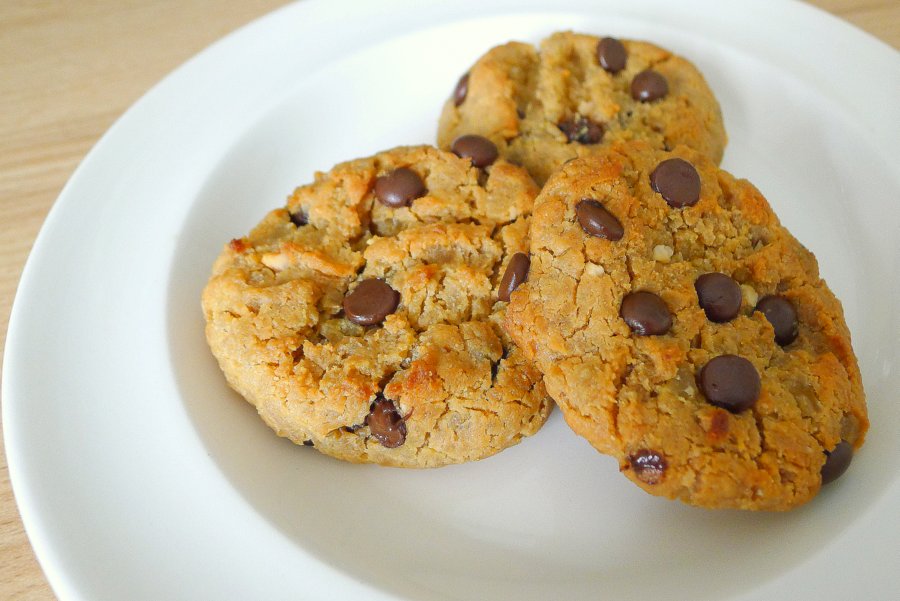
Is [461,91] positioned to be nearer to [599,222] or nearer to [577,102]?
[577,102]

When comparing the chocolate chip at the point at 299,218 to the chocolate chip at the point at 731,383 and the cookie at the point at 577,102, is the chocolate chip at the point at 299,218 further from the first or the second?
the chocolate chip at the point at 731,383

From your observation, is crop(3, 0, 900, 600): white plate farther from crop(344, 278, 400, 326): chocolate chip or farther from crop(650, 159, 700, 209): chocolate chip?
crop(650, 159, 700, 209): chocolate chip

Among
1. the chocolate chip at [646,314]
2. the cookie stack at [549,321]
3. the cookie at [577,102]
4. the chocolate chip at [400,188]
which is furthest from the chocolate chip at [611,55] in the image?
the chocolate chip at [646,314]

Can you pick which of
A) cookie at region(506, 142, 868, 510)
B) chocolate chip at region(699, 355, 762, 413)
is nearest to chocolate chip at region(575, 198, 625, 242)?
cookie at region(506, 142, 868, 510)

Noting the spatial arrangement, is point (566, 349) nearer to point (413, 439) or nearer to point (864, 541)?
point (413, 439)

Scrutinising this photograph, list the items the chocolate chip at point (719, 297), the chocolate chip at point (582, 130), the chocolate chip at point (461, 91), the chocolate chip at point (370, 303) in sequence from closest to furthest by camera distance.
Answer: the chocolate chip at point (719, 297), the chocolate chip at point (370, 303), the chocolate chip at point (582, 130), the chocolate chip at point (461, 91)

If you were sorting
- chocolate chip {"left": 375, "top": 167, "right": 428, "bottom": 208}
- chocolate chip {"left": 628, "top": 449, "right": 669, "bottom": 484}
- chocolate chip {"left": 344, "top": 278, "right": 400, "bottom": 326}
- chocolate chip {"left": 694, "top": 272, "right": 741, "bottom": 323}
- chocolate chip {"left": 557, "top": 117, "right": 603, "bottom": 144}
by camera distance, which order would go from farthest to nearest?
chocolate chip {"left": 557, "top": 117, "right": 603, "bottom": 144} < chocolate chip {"left": 375, "top": 167, "right": 428, "bottom": 208} < chocolate chip {"left": 344, "top": 278, "right": 400, "bottom": 326} < chocolate chip {"left": 694, "top": 272, "right": 741, "bottom": 323} < chocolate chip {"left": 628, "top": 449, "right": 669, "bottom": 484}
